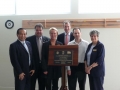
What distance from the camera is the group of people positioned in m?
2.94

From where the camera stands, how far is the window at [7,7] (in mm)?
4901

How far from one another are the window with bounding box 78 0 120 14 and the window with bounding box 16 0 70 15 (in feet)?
1.33

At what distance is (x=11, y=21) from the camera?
→ 4758 mm

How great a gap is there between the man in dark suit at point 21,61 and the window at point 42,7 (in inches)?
75.0

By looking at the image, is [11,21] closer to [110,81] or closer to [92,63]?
[92,63]

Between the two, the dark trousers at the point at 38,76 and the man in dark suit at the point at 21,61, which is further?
the dark trousers at the point at 38,76

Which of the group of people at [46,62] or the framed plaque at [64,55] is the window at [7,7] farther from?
the framed plaque at [64,55]

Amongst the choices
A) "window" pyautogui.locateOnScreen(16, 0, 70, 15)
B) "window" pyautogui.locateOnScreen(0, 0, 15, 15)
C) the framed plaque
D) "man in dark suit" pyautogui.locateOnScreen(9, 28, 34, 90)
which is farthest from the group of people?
"window" pyautogui.locateOnScreen(0, 0, 15, 15)

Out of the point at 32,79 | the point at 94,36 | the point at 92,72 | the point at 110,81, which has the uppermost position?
the point at 94,36

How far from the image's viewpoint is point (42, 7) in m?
4.77

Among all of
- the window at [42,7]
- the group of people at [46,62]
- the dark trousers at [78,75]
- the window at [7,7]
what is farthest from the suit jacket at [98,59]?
the window at [7,7]

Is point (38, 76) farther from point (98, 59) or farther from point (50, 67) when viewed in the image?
point (98, 59)

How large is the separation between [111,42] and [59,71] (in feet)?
6.37

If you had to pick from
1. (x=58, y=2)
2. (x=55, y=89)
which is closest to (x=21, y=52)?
(x=55, y=89)
